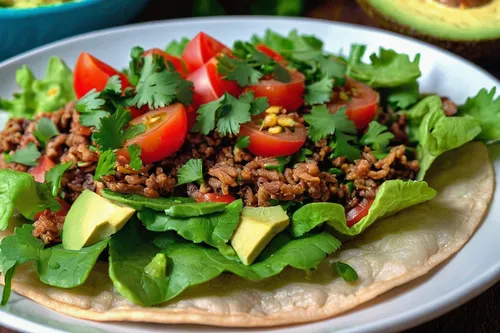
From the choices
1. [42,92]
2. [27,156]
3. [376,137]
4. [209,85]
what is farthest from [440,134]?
[42,92]

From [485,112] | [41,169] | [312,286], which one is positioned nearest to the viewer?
[312,286]

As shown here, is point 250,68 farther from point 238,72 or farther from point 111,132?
point 111,132

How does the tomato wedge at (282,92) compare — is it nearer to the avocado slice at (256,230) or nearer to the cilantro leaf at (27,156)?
the avocado slice at (256,230)

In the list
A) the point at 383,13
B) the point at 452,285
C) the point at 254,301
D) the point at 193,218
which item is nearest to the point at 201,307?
the point at 254,301

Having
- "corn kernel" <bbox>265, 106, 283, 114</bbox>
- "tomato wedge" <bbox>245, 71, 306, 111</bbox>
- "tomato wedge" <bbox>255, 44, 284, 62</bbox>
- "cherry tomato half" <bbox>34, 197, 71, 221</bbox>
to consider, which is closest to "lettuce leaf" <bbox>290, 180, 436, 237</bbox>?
"corn kernel" <bbox>265, 106, 283, 114</bbox>

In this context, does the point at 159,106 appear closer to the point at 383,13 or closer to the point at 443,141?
the point at 443,141

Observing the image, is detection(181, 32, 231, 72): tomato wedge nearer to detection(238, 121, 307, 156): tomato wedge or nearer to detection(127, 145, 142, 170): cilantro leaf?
detection(238, 121, 307, 156): tomato wedge
